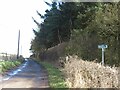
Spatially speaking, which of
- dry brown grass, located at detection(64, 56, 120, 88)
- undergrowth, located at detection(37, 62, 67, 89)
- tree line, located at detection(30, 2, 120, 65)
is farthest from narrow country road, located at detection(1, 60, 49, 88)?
dry brown grass, located at detection(64, 56, 120, 88)

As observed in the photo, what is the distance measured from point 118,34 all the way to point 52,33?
3170cm

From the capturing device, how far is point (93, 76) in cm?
1291

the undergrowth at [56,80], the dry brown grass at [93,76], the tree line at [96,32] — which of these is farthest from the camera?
the tree line at [96,32]

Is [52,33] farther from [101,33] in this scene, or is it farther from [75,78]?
[75,78]

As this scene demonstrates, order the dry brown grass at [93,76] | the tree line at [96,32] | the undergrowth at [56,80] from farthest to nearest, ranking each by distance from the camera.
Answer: the tree line at [96,32] < the undergrowth at [56,80] < the dry brown grass at [93,76]

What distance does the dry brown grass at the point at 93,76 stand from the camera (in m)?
12.0

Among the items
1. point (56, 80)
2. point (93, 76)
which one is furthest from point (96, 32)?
point (93, 76)

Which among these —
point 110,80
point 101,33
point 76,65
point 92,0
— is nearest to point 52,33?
point 92,0

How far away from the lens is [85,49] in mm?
26359

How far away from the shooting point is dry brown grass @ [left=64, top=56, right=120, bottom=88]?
12016mm

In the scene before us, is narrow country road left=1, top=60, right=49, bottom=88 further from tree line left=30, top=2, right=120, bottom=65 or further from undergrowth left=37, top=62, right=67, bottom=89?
tree line left=30, top=2, right=120, bottom=65

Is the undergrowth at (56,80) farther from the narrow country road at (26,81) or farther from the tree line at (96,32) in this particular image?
the tree line at (96,32)

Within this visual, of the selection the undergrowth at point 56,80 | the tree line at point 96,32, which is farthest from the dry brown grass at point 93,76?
the tree line at point 96,32

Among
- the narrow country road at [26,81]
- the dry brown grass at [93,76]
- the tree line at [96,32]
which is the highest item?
the tree line at [96,32]
